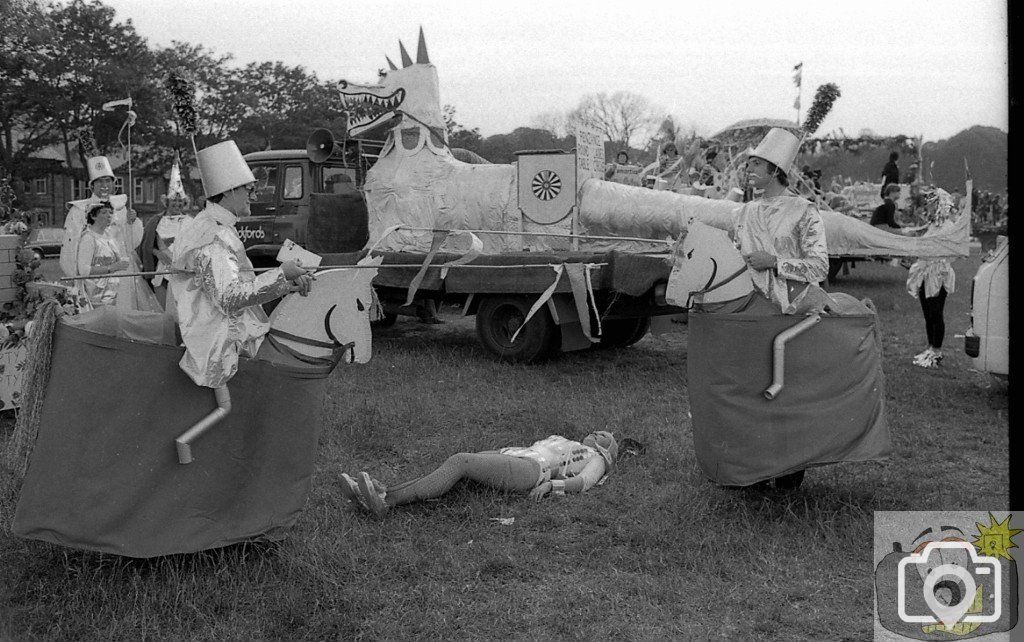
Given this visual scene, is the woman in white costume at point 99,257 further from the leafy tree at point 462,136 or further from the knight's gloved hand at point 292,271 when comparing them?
the leafy tree at point 462,136

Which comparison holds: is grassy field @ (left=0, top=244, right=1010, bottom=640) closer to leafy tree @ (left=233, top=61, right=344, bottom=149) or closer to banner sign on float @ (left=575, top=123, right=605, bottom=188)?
banner sign on float @ (left=575, top=123, right=605, bottom=188)

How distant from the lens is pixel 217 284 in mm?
3748

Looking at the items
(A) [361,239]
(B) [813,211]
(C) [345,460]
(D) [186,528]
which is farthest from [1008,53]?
(A) [361,239]

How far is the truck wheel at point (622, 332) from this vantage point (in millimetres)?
9875

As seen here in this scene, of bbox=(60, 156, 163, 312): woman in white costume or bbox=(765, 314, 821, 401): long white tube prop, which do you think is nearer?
bbox=(765, 314, 821, 401): long white tube prop

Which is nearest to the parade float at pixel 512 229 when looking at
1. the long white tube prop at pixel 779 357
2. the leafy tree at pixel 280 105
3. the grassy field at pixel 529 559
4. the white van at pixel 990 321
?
the white van at pixel 990 321

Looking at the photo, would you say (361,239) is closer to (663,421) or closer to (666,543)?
(663,421)

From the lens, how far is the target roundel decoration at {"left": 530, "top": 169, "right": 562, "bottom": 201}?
9344 mm

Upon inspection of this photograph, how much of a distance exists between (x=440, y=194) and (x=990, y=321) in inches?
212

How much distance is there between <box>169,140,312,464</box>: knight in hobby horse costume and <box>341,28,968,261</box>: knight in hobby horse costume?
5699 millimetres

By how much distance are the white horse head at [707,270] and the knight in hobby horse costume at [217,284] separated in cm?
189

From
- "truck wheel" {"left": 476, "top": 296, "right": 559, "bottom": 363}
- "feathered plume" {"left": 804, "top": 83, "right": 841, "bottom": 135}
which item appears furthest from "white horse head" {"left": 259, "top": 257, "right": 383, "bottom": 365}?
"feathered plume" {"left": 804, "top": 83, "right": 841, "bottom": 135}

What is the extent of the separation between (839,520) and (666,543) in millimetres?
887

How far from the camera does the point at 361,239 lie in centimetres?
1093
